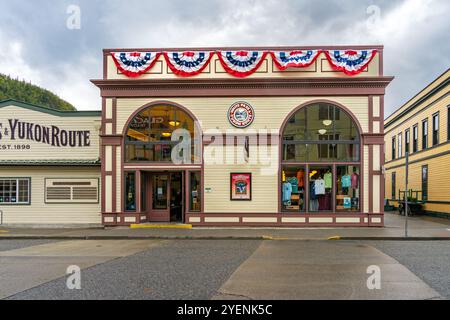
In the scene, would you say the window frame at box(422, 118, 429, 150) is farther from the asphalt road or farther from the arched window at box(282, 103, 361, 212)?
the asphalt road

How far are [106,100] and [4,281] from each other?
11.4 m

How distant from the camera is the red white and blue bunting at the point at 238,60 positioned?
17.3 meters

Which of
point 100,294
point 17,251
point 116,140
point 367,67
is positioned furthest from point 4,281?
point 367,67

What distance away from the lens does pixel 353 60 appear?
56.6 feet

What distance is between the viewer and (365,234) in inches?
587

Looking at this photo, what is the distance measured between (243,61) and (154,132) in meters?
5.11

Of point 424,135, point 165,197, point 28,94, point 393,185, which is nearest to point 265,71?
point 165,197

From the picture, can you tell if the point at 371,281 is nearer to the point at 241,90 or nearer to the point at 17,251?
the point at 17,251

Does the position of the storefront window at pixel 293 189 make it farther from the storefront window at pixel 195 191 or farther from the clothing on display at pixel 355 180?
the storefront window at pixel 195 191

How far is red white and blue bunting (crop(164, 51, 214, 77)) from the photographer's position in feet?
58.2

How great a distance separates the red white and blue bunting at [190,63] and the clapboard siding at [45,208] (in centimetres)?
596

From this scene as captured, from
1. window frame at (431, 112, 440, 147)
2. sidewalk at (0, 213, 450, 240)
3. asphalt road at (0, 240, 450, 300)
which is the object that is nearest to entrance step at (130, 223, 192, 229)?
sidewalk at (0, 213, 450, 240)

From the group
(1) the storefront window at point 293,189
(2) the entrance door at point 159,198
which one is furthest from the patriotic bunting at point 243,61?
Answer: (2) the entrance door at point 159,198

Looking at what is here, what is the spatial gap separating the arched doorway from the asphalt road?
447 cm
